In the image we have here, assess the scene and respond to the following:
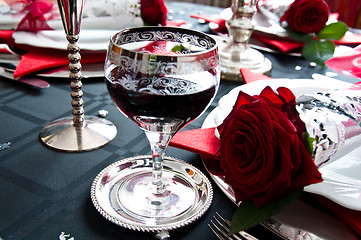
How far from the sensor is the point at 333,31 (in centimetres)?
91

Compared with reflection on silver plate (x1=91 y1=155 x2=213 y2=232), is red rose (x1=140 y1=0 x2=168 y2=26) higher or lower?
higher

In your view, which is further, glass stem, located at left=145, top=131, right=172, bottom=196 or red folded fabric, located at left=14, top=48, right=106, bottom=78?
red folded fabric, located at left=14, top=48, right=106, bottom=78

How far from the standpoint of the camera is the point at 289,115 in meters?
0.36

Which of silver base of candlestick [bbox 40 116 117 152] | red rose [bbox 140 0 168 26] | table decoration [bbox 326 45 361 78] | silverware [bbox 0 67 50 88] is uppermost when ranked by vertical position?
red rose [bbox 140 0 168 26]

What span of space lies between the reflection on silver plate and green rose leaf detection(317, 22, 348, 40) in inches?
25.3

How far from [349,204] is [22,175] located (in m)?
0.35

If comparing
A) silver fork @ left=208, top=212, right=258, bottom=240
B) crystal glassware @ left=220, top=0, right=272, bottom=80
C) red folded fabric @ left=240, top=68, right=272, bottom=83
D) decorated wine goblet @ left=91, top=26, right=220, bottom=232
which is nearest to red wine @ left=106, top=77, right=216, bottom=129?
decorated wine goblet @ left=91, top=26, right=220, bottom=232

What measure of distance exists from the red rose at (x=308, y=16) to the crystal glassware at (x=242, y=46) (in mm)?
135

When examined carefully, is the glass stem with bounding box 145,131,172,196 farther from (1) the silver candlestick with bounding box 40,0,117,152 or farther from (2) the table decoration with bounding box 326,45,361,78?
(2) the table decoration with bounding box 326,45,361,78

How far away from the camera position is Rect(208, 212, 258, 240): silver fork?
327 mm

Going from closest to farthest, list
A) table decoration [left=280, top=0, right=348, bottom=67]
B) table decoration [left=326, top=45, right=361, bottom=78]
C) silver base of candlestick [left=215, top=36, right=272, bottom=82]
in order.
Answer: table decoration [left=326, top=45, right=361, bottom=78]
silver base of candlestick [left=215, top=36, right=272, bottom=82]
table decoration [left=280, top=0, right=348, bottom=67]

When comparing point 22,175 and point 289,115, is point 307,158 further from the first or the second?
point 22,175

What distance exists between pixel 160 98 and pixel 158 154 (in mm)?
81

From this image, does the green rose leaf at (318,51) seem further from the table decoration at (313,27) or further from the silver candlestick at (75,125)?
the silver candlestick at (75,125)
